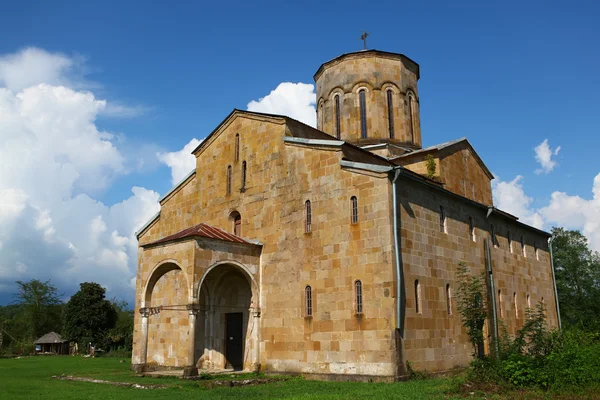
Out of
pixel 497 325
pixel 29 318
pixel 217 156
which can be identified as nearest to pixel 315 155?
pixel 217 156

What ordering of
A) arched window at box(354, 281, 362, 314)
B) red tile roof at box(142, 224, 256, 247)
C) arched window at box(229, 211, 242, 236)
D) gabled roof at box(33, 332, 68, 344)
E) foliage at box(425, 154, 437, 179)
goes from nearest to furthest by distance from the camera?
arched window at box(354, 281, 362, 314) < red tile roof at box(142, 224, 256, 247) < arched window at box(229, 211, 242, 236) < foliage at box(425, 154, 437, 179) < gabled roof at box(33, 332, 68, 344)

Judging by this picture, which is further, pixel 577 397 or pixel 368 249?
pixel 368 249

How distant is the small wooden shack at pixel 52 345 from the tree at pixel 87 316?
12.1 feet

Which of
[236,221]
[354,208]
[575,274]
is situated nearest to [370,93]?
[236,221]

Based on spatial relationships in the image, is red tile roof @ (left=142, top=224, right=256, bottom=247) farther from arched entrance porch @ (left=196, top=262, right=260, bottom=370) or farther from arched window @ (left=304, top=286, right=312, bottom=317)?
arched window @ (left=304, top=286, right=312, bottom=317)

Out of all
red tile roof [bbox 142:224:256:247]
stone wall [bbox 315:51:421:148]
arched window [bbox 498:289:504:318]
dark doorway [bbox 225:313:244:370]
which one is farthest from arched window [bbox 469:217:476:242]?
dark doorway [bbox 225:313:244:370]

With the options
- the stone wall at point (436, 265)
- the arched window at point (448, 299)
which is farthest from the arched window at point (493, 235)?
the arched window at point (448, 299)

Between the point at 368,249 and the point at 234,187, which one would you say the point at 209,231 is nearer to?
the point at 234,187

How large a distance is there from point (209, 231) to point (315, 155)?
4765 millimetres

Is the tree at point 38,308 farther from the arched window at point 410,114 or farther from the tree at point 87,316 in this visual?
the arched window at point 410,114

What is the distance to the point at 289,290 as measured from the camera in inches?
689

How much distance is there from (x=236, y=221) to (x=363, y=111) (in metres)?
9.51

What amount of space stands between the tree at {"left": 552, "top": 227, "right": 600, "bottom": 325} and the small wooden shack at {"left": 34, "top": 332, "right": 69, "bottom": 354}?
→ 4477cm

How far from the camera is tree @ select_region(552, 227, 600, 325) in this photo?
39500 mm
